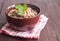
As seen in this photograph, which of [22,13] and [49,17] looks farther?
[49,17]

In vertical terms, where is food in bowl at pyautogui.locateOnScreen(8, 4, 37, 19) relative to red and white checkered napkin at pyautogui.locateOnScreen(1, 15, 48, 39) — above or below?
above

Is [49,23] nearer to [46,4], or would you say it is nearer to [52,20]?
[52,20]

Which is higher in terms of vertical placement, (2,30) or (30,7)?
(30,7)

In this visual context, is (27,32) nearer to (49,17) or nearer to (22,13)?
(22,13)

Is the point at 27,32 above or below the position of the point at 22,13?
below

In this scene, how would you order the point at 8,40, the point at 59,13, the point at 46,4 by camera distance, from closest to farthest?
the point at 8,40 < the point at 59,13 < the point at 46,4

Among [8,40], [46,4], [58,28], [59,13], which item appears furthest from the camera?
[46,4]

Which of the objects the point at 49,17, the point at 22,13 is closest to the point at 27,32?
the point at 22,13

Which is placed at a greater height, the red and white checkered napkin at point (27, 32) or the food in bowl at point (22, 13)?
the food in bowl at point (22, 13)

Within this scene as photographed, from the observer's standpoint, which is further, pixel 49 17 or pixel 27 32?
pixel 49 17

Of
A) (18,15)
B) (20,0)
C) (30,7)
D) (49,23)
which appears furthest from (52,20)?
(20,0)

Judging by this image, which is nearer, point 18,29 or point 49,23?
point 18,29
